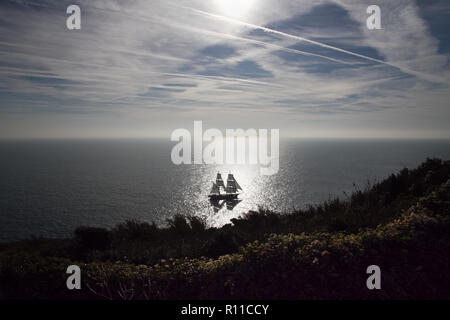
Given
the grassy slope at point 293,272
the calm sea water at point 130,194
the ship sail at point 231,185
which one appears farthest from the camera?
the ship sail at point 231,185

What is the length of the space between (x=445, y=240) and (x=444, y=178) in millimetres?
7710

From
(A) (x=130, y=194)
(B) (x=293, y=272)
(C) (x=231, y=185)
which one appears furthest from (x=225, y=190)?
(B) (x=293, y=272)

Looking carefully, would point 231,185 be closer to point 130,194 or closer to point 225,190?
point 225,190

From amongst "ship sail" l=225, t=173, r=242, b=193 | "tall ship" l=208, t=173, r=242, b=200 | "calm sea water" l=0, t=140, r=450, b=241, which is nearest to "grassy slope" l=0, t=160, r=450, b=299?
"calm sea water" l=0, t=140, r=450, b=241

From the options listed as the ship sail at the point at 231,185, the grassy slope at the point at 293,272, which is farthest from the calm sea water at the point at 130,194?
the grassy slope at the point at 293,272

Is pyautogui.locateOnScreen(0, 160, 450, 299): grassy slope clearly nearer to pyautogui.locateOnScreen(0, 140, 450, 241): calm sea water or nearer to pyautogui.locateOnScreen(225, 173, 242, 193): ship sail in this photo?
pyautogui.locateOnScreen(0, 140, 450, 241): calm sea water

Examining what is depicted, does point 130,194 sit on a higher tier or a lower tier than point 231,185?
lower

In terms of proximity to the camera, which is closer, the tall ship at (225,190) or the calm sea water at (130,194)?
the calm sea water at (130,194)

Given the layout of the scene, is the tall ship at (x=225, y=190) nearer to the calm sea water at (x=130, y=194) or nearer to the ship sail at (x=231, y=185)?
the ship sail at (x=231, y=185)
